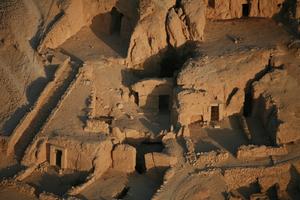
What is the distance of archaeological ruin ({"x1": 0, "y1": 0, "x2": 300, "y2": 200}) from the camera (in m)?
51.8

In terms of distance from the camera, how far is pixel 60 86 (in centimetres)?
5500

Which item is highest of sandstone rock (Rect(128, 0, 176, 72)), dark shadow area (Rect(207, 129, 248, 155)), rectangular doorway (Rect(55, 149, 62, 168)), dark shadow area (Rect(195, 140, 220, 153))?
sandstone rock (Rect(128, 0, 176, 72))

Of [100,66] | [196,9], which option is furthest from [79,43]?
[196,9]

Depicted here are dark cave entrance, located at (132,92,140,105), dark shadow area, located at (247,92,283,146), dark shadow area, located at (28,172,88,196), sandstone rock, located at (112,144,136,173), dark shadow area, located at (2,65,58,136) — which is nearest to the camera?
dark shadow area, located at (28,172,88,196)

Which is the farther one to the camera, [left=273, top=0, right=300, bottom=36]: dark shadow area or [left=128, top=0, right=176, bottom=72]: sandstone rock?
[left=273, top=0, right=300, bottom=36]: dark shadow area

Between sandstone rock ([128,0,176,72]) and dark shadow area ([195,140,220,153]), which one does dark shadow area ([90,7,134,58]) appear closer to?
sandstone rock ([128,0,176,72])

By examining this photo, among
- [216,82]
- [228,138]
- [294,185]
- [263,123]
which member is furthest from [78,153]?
[294,185]

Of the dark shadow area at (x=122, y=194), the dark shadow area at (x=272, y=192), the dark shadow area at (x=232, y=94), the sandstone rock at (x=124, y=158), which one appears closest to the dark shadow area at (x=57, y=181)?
the sandstone rock at (x=124, y=158)

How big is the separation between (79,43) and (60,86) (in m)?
3.99

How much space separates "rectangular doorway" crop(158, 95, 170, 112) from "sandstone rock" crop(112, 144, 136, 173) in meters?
4.65

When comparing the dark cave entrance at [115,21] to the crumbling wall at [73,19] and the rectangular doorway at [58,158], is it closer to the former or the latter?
the crumbling wall at [73,19]

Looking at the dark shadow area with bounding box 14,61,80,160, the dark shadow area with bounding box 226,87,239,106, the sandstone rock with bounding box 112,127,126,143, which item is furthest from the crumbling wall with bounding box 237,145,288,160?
the dark shadow area with bounding box 14,61,80,160

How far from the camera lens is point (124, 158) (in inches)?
2061

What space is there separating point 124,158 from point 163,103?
5.36 m
